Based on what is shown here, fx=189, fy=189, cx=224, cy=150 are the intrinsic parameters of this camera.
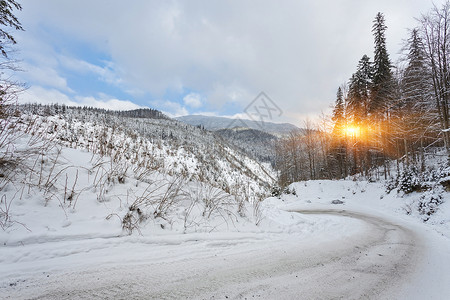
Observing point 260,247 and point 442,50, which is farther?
point 442,50

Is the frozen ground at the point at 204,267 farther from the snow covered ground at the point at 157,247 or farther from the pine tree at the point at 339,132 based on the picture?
the pine tree at the point at 339,132

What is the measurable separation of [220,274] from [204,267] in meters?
0.20

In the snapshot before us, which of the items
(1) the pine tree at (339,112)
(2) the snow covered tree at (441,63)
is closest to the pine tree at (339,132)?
(1) the pine tree at (339,112)

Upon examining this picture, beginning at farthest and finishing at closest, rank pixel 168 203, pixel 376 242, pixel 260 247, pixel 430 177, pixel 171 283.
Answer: pixel 430 177 → pixel 376 242 → pixel 168 203 → pixel 260 247 → pixel 171 283

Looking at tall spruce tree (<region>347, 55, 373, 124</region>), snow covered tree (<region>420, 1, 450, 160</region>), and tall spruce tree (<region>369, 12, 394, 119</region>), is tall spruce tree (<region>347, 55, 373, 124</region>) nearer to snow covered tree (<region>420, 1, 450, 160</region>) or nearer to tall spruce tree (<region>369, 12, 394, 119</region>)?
tall spruce tree (<region>369, 12, 394, 119</region>)

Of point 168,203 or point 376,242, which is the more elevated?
point 168,203

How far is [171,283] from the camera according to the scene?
1719 millimetres

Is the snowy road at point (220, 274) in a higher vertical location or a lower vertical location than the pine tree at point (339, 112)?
lower

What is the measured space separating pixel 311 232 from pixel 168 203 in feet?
9.66

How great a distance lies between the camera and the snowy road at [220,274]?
1523 millimetres

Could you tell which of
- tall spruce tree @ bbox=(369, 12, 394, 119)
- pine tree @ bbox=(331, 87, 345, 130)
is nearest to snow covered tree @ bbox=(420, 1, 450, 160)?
tall spruce tree @ bbox=(369, 12, 394, 119)

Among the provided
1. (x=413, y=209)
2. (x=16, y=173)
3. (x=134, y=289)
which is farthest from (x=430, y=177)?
(x=16, y=173)

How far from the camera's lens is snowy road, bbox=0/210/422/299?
5.00 ft

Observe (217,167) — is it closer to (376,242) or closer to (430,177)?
(376,242)
